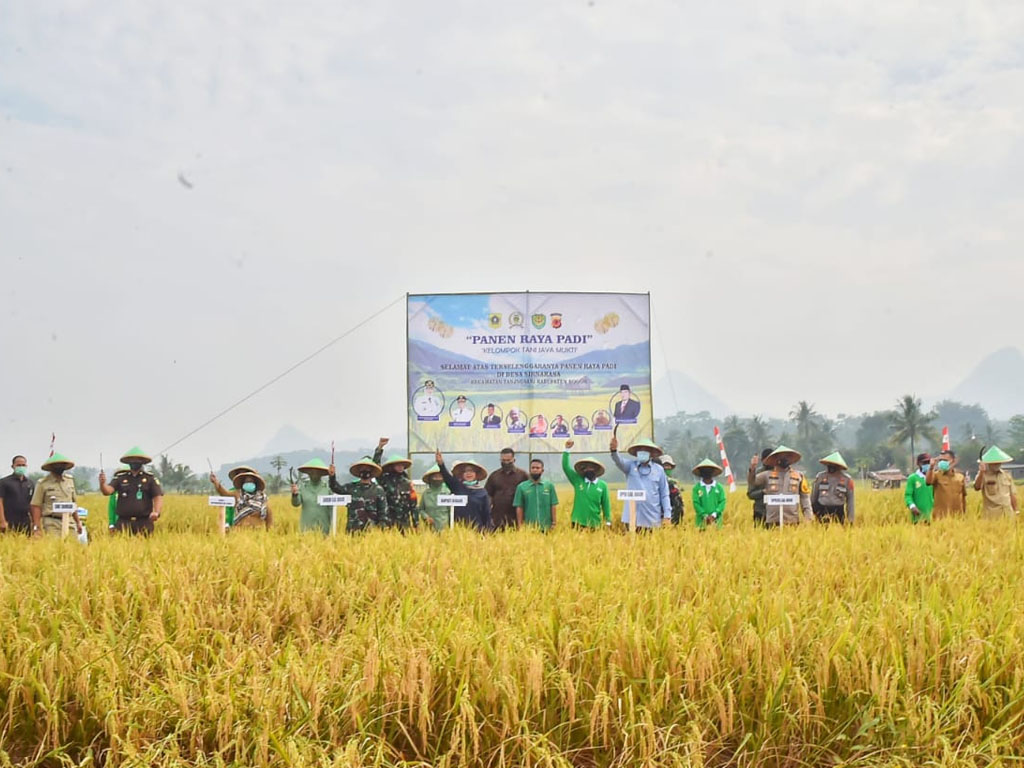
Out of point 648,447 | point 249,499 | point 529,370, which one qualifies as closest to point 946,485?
point 648,447

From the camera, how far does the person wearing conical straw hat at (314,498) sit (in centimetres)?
1025

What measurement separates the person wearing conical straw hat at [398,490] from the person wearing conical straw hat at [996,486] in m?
6.10

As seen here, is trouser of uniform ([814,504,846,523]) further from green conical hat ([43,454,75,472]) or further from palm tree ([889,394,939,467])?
palm tree ([889,394,939,467])

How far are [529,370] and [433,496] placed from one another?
12.6 feet

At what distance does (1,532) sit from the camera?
10.0 metres

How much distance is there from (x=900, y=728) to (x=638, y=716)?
922mm

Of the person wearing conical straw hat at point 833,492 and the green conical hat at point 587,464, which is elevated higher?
the green conical hat at point 587,464

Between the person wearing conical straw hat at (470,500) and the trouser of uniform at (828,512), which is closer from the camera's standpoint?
the person wearing conical straw hat at (470,500)

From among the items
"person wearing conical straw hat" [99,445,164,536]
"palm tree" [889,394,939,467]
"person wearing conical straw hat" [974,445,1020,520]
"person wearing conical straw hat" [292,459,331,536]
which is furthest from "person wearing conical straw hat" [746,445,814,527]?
"palm tree" [889,394,939,467]

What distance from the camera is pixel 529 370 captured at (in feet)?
46.3

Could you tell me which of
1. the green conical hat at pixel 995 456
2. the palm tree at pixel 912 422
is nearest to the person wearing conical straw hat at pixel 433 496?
the green conical hat at pixel 995 456

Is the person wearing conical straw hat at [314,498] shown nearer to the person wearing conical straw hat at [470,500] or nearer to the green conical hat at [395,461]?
the green conical hat at [395,461]

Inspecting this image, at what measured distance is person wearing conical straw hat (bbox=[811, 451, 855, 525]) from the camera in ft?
34.2

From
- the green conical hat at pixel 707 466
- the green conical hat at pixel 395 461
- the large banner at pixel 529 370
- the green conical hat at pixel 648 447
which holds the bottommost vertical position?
the green conical hat at pixel 707 466
